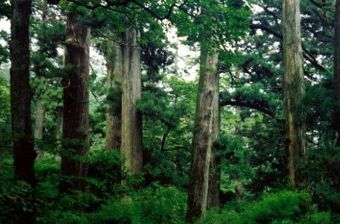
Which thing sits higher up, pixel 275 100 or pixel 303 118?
pixel 275 100

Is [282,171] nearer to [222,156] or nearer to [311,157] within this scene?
[222,156]

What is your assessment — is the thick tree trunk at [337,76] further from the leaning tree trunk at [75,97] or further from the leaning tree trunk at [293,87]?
the leaning tree trunk at [75,97]

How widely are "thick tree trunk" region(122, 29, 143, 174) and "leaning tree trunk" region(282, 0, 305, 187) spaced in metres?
5.07

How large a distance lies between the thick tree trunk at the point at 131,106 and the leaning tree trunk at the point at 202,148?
389cm

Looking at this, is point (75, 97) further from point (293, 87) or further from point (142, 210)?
point (293, 87)

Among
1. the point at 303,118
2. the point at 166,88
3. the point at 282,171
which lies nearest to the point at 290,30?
the point at 303,118

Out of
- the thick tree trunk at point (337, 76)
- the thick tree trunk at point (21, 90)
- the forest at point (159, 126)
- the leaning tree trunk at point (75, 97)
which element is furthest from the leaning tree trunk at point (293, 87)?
the thick tree trunk at point (21, 90)

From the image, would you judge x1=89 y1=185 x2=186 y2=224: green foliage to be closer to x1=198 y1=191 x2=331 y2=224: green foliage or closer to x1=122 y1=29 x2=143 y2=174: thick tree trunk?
x1=198 y1=191 x2=331 y2=224: green foliage

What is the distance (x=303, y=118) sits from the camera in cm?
869

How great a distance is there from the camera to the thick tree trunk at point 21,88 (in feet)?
16.7

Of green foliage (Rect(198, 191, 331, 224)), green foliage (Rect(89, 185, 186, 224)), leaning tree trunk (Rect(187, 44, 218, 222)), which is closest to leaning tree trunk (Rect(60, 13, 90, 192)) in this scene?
green foliage (Rect(89, 185, 186, 224))

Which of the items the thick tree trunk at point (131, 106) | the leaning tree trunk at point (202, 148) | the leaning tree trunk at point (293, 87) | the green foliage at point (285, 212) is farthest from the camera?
the thick tree trunk at point (131, 106)

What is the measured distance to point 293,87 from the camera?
10148 millimetres

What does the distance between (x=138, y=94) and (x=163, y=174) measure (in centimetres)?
293
